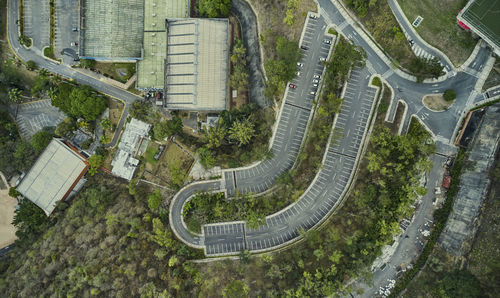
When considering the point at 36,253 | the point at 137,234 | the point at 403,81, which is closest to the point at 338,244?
the point at 403,81

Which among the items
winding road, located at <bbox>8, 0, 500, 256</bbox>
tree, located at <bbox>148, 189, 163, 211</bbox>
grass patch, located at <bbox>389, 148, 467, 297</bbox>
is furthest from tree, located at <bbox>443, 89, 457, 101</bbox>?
tree, located at <bbox>148, 189, 163, 211</bbox>

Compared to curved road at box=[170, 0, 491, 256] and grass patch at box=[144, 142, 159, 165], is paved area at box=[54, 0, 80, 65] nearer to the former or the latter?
grass patch at box=[144, 142, 159, 165]

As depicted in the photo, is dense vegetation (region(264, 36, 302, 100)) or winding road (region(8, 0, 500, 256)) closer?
winding road (region(8, 0, 500, 256))

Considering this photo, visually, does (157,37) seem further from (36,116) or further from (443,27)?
(443,27)

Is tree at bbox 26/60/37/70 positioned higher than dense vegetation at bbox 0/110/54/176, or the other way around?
tree at bbox 26/60/37/70

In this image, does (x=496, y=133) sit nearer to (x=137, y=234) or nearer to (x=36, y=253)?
(x=137, y=234)
